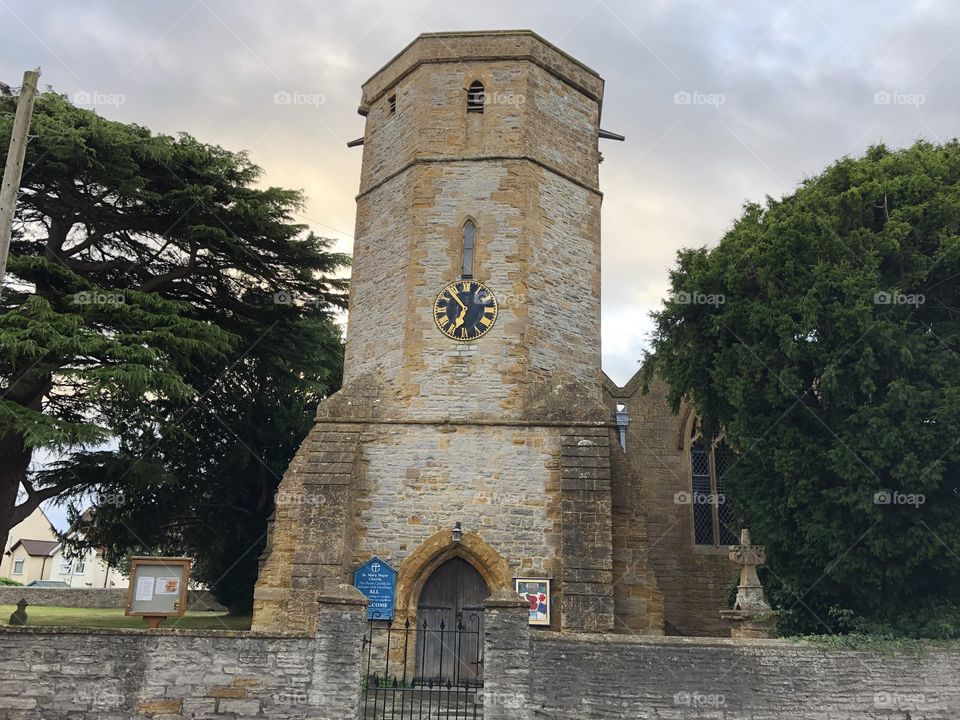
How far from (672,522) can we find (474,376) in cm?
681

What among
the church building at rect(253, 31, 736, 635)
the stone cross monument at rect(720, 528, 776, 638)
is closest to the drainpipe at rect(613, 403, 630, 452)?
the church building at rect(253, 31, 736, 635)

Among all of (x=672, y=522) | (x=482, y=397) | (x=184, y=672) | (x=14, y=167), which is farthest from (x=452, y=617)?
(x=14, y=167)

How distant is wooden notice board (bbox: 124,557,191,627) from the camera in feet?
32.8

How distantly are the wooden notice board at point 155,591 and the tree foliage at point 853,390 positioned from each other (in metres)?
8.73

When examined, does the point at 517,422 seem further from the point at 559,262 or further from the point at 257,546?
the point at 257,546

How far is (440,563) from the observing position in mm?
13211

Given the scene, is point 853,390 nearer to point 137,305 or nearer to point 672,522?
point 672,522

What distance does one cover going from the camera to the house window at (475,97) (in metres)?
16.1

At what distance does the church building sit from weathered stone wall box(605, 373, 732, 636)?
5 cm

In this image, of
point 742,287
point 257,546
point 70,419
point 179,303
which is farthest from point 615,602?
point 257,546

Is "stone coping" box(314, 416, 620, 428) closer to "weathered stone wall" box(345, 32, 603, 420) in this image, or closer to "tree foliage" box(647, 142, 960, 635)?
"weathered stone wall" box(345, 32, 603, 420)

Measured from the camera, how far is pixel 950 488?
11.1 meters

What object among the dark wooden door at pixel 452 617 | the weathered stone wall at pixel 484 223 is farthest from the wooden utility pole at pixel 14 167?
the dark wooden door at pixel 452 617

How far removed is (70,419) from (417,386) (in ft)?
23.3
